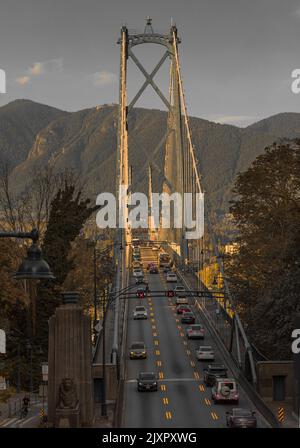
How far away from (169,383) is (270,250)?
14.3 m

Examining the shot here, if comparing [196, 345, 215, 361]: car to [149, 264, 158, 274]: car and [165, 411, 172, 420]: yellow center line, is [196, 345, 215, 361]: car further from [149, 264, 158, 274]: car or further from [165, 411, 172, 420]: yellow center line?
[149, 264, 158, 274]: car

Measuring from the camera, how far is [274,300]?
63531 millimetres

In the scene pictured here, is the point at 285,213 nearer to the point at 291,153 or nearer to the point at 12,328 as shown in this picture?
the point at 291,153

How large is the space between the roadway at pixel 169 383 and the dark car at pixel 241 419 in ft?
3.83

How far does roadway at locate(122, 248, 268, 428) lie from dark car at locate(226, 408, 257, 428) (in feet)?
3.83

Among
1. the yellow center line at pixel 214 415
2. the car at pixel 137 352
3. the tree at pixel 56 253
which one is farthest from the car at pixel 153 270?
the yellow center line at pixel 214 415

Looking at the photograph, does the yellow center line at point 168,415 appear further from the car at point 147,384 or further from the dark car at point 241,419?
the car at point 147,384

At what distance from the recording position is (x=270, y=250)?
→ 71250 millimetres

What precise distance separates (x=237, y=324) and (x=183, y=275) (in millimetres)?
54357

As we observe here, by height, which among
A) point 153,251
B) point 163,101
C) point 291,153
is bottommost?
point 153,251

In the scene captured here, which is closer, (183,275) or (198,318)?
(198,318)

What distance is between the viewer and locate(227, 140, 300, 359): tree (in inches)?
2479

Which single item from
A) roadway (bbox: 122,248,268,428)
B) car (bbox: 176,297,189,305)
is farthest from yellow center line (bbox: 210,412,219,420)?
car (bbox: 176,297,189,305)
